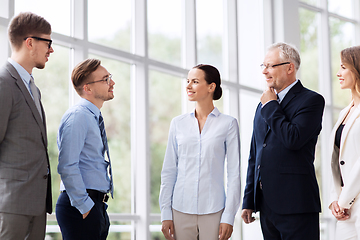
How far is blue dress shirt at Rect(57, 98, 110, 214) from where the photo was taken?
7.06 feet

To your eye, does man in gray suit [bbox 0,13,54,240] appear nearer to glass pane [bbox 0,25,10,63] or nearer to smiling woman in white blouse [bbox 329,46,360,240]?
glass pane [bbox 0,25,10,63]

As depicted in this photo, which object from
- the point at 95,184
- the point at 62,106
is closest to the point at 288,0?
the point at 62,106

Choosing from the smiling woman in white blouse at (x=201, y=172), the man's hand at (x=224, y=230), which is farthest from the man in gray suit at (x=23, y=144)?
the man's hand at (x=224, y=230)

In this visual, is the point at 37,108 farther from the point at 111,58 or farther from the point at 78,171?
the point at 111,58

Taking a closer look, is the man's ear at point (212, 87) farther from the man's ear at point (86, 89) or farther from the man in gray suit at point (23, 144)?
the man in gray suit at point (23, 144)

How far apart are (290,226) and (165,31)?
2.49 m

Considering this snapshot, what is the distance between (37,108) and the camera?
6.55 ft

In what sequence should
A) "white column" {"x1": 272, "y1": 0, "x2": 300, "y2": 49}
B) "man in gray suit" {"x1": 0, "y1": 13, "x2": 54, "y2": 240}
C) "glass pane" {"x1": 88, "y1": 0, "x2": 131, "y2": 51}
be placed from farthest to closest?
"white column" {"x1": 272, "y1": 0, "x2": 300, "y2": 49} → "glass pane" {"x1": 88, "y1": 0, "x2": 131, "y2": 51} → "man in gray suit" {"x1": 0, "y1": 13, "x2": 54, "y2": 240}

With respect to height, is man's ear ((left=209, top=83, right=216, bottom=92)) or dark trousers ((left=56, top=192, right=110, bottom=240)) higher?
man's ear ((left=209, top=83, right=216, bottom=92))

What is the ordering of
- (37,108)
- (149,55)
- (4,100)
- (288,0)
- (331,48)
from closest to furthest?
(4,100), (37,108), (149,55), (288,0), (331,48)

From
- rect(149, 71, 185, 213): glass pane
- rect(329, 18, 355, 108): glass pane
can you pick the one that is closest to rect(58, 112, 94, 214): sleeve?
rect(149, 71, 185, 213): glass pane

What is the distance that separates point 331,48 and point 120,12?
4052 millimetres

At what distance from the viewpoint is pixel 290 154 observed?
240cm

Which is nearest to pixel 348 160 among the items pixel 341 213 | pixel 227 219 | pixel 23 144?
pixel 341 213
